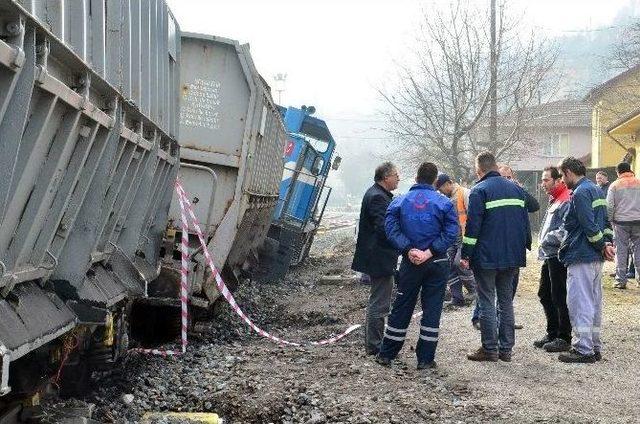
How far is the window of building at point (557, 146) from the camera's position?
5516cm

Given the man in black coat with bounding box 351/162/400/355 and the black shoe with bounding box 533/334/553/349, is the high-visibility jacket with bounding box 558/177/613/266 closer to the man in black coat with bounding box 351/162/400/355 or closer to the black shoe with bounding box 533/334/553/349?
the black shoe with bounding box 533/334/553/349

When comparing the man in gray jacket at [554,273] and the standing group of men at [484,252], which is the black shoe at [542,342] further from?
the standing group of men at [484,252]

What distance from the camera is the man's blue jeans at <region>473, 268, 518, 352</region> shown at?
25.2 feet

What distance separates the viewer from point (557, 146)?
55.8 meters

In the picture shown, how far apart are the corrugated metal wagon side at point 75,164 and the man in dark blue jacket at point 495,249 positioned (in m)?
3.08

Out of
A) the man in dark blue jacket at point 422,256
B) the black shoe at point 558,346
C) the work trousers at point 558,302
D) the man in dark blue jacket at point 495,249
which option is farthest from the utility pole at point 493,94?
the man in dark blue jacket at point 422,256

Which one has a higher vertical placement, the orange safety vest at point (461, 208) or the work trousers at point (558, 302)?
the orange safety vest at point (461, 208)

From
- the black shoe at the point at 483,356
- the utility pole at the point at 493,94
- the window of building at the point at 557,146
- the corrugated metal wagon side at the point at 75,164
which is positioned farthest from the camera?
the window of building at the point at 557,146

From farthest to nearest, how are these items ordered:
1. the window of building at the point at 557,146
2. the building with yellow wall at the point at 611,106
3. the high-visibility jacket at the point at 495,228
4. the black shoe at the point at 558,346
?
the window of building at the point at 557,146 < the building with yellow wall at the point at 611,106 < the black shoe at the point at 558,346 < the high-visibility jacket at the point at 495,228

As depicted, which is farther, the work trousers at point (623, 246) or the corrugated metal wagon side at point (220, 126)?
the work trousers at point (623, 246)

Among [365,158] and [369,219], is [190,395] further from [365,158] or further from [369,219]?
[365,158]

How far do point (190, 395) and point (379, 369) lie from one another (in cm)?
192

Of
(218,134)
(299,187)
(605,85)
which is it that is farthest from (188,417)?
(605,85)

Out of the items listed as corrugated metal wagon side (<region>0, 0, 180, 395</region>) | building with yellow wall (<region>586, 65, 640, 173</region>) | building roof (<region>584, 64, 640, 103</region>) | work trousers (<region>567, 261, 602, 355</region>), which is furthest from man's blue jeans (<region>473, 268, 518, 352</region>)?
building roof (<region>584, 64, 640, 103</region>)
